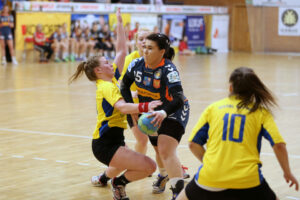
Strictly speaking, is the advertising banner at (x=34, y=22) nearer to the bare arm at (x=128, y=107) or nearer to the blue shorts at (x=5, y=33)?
the blue shorts at (x=5, y=33)

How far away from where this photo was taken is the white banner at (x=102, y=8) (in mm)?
21016

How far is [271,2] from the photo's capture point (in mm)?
29516

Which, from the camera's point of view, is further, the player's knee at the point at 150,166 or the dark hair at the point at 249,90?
the player's knee at the point at 150,166

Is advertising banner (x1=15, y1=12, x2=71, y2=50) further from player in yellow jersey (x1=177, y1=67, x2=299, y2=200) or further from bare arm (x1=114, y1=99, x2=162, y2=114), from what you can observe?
player in yellow jersey (x1=177, y1=67, x2=299, y2=200)

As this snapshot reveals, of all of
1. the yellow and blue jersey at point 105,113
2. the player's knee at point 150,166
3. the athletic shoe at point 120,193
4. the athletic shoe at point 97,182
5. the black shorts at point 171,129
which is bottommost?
the athletic shoe at point 97,182

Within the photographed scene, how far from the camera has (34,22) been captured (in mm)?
21031

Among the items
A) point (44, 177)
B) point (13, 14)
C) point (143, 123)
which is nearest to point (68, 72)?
point (13, 14)

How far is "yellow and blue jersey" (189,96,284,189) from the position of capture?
3.22m

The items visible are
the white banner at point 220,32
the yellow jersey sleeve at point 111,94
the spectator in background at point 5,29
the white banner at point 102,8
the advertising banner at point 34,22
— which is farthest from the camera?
the white banner at point 220,32

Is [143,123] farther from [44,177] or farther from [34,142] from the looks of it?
[34,142]

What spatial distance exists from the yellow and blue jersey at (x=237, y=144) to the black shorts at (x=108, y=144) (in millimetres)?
1517

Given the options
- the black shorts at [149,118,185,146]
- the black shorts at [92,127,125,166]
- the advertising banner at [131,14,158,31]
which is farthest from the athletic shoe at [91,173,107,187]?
the advertising banner at [131,14,158,31]

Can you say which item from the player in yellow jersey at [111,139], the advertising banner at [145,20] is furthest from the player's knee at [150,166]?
the advertising banner at [145,20]

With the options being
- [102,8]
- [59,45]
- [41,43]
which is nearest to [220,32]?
[102,8]
